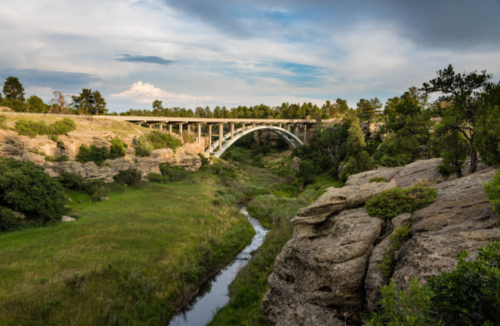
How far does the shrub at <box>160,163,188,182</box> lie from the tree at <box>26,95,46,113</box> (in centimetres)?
2939

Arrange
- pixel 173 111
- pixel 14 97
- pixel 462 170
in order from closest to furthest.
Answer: pixel 462 170, pixel 14 97, pixel 173 111

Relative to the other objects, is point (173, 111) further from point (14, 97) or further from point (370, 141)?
point (370, 141)

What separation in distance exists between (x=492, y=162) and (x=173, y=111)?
103 metres

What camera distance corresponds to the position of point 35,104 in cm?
5916

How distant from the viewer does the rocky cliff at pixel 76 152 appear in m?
32.7

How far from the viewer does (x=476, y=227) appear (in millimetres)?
9414

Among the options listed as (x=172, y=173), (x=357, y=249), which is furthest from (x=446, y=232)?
(x=172, y=173)

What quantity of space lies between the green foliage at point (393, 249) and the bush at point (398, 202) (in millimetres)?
1318

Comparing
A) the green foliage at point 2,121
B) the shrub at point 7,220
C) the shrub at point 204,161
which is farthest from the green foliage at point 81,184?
the shrub at point 204,161

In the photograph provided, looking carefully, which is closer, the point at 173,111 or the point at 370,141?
the point at 370,141

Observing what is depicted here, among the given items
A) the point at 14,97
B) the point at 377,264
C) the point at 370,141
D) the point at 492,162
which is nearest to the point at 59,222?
the point at 377,264

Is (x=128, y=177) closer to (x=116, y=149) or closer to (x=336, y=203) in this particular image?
(x=116, y=149)

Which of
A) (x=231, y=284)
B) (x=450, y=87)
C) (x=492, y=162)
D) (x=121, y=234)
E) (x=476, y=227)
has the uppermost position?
(x=450, y=87)

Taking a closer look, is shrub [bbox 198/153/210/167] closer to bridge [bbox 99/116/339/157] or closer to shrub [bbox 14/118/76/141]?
bridge [bbox 99/116/339/157]
